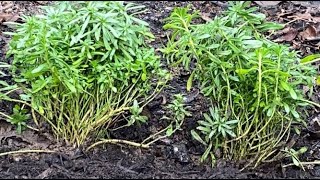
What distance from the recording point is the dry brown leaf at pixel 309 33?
109 inches

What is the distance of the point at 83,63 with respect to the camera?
2039mm

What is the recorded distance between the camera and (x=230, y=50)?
1.92m

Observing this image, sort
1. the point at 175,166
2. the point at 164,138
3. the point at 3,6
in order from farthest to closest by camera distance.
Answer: the point at 3,6
the point at 164,138
the point at 175,166

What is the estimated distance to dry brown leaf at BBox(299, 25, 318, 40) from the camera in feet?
9.10

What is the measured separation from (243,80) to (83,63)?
550 mm

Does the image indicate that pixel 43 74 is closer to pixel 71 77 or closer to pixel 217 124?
pixel 71 77

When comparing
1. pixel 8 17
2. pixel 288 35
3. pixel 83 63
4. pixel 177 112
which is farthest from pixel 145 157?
pixel 8 17

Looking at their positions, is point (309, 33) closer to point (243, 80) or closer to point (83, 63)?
point (243, 80)

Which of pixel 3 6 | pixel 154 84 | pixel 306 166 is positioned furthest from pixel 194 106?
pixel 3 6

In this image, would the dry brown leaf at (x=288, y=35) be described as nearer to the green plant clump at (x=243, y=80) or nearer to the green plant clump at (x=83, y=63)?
the green plant clump at (x=243, y=80)

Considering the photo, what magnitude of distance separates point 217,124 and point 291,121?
259 millimetres

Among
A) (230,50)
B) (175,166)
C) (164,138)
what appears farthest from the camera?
(164,138)

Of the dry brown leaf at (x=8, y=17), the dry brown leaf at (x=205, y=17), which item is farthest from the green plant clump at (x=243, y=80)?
the dry brown leaf at (x=8, y=17)

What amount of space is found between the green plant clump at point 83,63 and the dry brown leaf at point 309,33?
0.95 m
